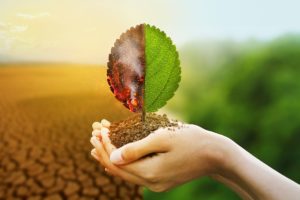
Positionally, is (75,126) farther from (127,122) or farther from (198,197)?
(127,122)

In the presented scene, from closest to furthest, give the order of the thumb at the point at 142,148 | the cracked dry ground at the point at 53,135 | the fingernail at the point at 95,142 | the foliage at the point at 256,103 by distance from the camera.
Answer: the thumb at the point at 142,148 → the fingernail at the point at 95,142 → the foliage at the point at 256,103 → the cracked dry ground at the point at 53,135

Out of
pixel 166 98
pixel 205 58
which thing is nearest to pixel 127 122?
pixel 166 98

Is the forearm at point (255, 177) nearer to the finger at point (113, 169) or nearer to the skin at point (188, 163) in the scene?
the skin at point (188, 163)

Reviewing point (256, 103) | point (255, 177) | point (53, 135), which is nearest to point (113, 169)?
point (255, 177)

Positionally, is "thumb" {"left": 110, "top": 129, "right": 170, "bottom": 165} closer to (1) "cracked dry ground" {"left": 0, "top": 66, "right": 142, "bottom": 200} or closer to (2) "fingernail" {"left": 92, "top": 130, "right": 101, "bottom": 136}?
(2) "fingernail" {"left": 92, "top": 130, "right": 101, "bottom": 136}

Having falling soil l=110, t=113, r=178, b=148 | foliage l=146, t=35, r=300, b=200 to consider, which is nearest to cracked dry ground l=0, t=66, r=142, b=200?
foliage l=146, t=35, r=300, b=200

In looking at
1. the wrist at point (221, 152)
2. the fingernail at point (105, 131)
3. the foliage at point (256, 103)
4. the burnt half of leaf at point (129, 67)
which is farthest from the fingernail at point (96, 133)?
the foliage at point (256, 103)

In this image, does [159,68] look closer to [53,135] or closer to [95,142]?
[95,142]
